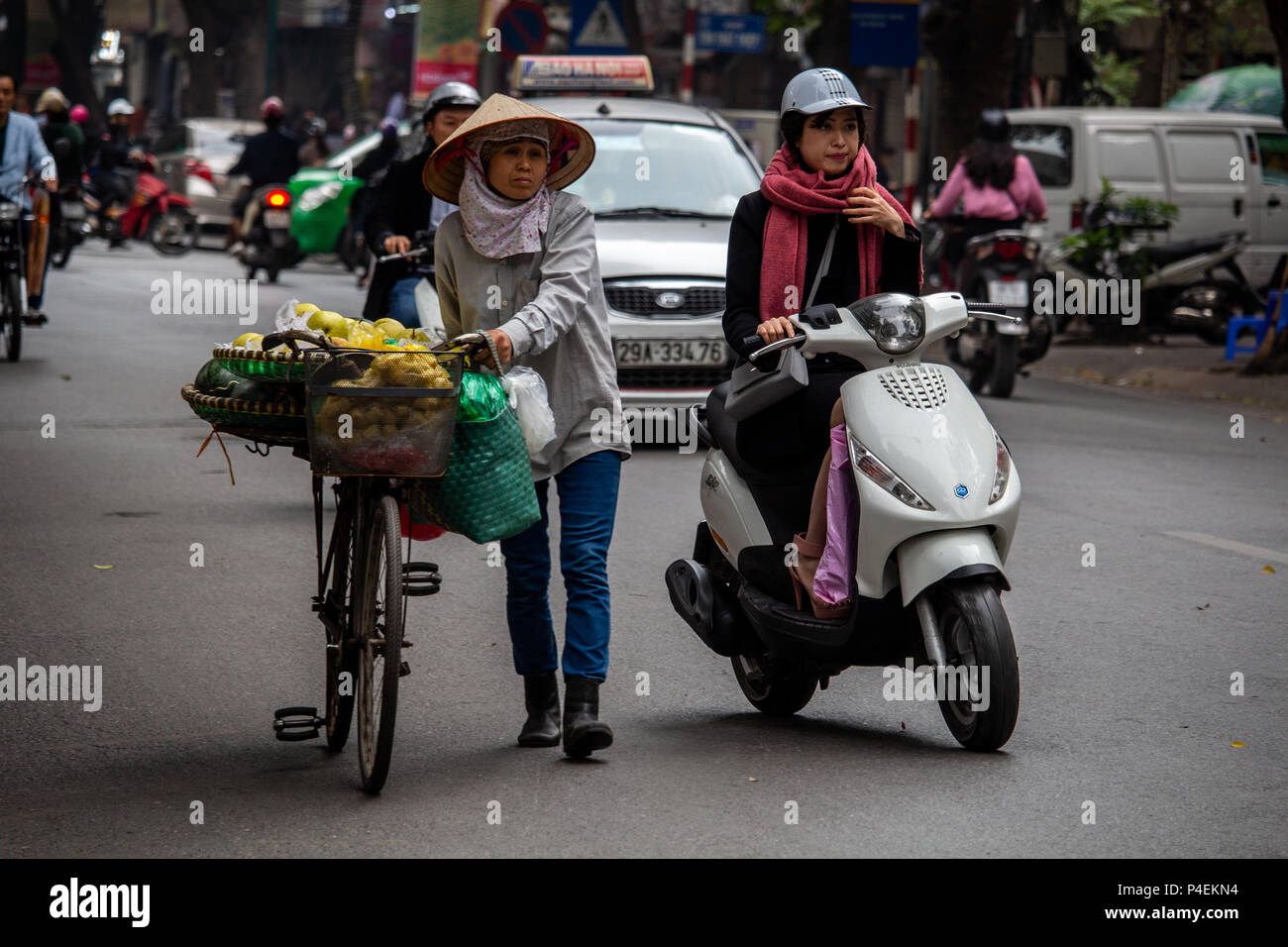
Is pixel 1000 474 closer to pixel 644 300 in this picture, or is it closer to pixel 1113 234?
pixel 644 300

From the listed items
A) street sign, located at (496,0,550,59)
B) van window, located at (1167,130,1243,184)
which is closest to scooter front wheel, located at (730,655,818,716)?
van window, located at (1167,130,1243,184)

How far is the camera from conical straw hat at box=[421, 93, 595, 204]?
5.04m

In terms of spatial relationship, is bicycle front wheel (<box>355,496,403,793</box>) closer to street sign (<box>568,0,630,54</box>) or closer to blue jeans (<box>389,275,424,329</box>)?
blue jeans (<box>389,275,424,329</box>)

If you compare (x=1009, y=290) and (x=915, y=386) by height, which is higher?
(x=915, y=386)

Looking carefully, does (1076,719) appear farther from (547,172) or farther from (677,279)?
(677,279)

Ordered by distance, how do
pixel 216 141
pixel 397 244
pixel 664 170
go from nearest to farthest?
pixel 397 244 < pixel 664 170 < pixel 216 141

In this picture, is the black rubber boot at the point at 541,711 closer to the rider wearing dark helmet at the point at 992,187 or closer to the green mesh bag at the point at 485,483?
the green mesh bag at the point at 485,483

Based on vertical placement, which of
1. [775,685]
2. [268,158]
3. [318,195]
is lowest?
[775,685]

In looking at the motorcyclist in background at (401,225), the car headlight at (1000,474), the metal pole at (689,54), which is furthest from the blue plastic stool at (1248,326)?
the car headlight at (1000,474)

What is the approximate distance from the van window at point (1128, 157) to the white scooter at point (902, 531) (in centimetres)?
1436

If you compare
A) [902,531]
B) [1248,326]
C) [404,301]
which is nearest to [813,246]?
[902,531]

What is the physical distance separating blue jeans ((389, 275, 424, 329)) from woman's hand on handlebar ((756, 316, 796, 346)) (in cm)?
388

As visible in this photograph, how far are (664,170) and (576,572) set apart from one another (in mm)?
7506

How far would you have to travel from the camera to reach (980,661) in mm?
4875
